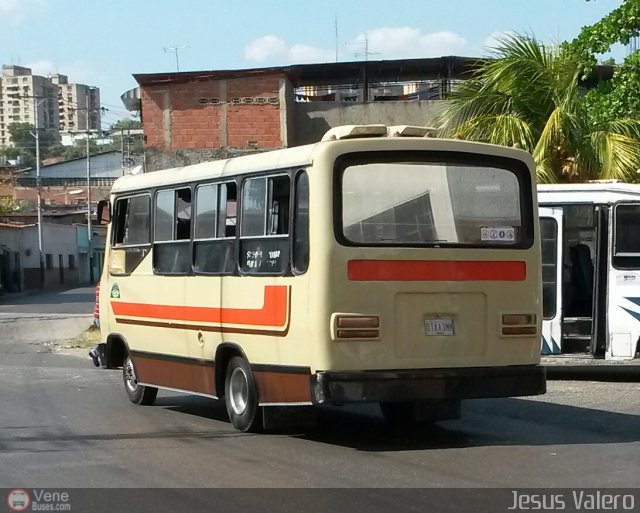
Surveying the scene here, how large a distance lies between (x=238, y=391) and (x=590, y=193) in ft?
21.6

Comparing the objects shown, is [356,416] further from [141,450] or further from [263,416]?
[141,450]

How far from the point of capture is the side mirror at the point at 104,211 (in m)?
14.7

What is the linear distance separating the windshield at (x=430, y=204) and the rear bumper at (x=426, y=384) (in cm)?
115

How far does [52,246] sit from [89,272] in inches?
490

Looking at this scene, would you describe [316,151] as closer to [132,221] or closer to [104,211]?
[132,221]

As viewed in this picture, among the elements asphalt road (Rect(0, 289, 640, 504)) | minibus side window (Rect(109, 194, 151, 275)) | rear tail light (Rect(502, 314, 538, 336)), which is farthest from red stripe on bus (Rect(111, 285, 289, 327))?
rear tail light (Rect(502, 314, 538, 336))

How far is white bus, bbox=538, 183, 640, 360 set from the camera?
15.6m

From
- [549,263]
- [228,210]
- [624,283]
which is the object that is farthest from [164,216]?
[624,283]

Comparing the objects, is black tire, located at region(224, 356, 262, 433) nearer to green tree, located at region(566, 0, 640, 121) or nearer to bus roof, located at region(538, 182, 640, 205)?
bus roof, located at region(538, 182, 640, 205)

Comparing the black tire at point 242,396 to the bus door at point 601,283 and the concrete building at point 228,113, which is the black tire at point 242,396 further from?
the concrete building at point 228,113

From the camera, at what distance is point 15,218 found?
86438 mm

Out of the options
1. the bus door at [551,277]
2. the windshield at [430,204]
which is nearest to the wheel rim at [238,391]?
the windshield at [430,204]

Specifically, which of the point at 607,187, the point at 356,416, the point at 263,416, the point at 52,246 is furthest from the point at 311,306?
→ the point at 52,246
